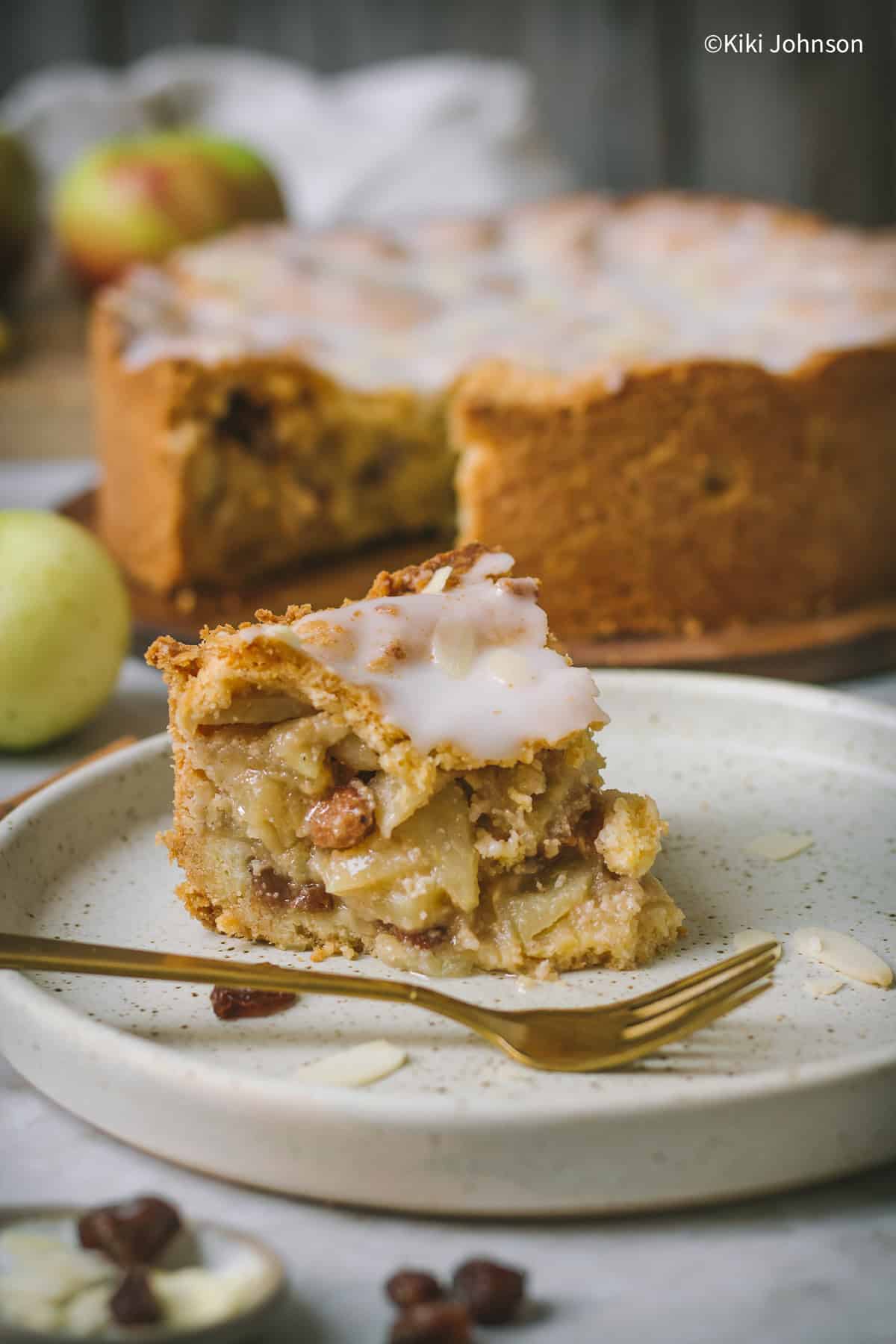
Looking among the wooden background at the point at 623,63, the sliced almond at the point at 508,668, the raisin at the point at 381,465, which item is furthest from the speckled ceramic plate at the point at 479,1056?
the wooden background at the point at 623,63

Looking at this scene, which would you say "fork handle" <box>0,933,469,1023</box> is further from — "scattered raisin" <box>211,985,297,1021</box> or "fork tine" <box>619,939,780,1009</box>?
"fork tine" <box>619,939,780,1009</box>

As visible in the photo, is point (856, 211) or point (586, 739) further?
point (856, 211)

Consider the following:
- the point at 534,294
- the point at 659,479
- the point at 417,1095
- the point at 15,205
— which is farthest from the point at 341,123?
the point at 417,1095

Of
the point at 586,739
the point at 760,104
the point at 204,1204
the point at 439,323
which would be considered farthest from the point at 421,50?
the point at 204,1204

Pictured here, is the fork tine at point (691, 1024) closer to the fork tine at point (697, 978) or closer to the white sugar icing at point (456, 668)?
the fork tine at point (697, 978)

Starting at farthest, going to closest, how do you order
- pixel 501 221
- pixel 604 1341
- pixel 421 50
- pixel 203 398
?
pixel 421 50
pixel 501 221
pixel 203 398
pixel 604 1341

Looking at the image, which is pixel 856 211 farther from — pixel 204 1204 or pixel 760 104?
pixel 204 1204

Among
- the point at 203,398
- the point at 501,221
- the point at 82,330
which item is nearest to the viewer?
the point at 203,398
